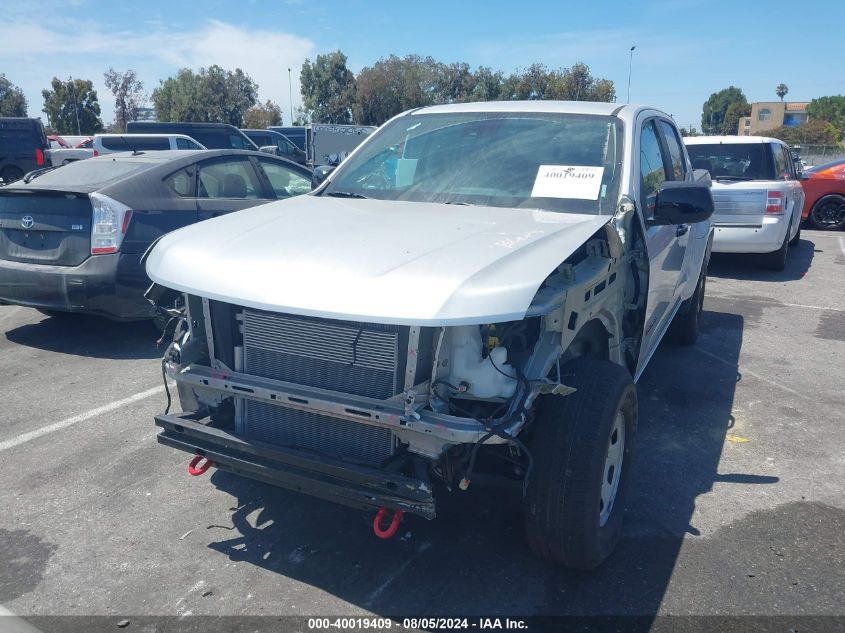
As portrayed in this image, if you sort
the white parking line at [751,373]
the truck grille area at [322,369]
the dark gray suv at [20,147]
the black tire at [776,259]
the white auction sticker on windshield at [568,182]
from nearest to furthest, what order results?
the truck grille area at [322,369]
the white auction sticker on windshield at [568,182]
the white parking line at [751,373]
the black tire at [776,259]
the dark gray suv at [20,147]

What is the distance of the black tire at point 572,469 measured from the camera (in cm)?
276

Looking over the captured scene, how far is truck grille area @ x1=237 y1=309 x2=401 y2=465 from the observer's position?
274cm

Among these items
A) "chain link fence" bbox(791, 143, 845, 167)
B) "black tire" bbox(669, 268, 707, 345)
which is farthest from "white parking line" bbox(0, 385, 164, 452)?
"chain link fence" bbox(791, 143, 845, 167)

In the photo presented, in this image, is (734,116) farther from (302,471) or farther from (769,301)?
(302,471)

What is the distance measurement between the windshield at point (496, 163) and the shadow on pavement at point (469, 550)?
5.23ft

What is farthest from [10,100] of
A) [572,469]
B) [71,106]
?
[572,469]

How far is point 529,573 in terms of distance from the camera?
3.08m

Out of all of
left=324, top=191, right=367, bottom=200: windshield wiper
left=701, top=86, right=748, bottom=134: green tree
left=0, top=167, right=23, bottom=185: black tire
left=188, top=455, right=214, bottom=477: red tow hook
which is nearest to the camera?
left=188, top=455, right=214, bottom=477: red tow hook

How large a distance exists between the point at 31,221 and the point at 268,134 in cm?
1922

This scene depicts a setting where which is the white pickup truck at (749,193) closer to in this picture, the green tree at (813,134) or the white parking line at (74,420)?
the white parking line at (74,420)

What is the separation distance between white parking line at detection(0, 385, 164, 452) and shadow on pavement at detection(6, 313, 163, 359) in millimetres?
918

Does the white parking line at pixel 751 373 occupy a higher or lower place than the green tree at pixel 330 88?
lower

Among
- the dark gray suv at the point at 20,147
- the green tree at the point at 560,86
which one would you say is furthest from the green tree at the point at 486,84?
the dark gray suv at the point at 20,147

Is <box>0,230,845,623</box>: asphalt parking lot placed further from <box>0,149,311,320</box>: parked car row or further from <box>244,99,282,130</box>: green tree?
<box>244,99,282,130</box>: green tree
